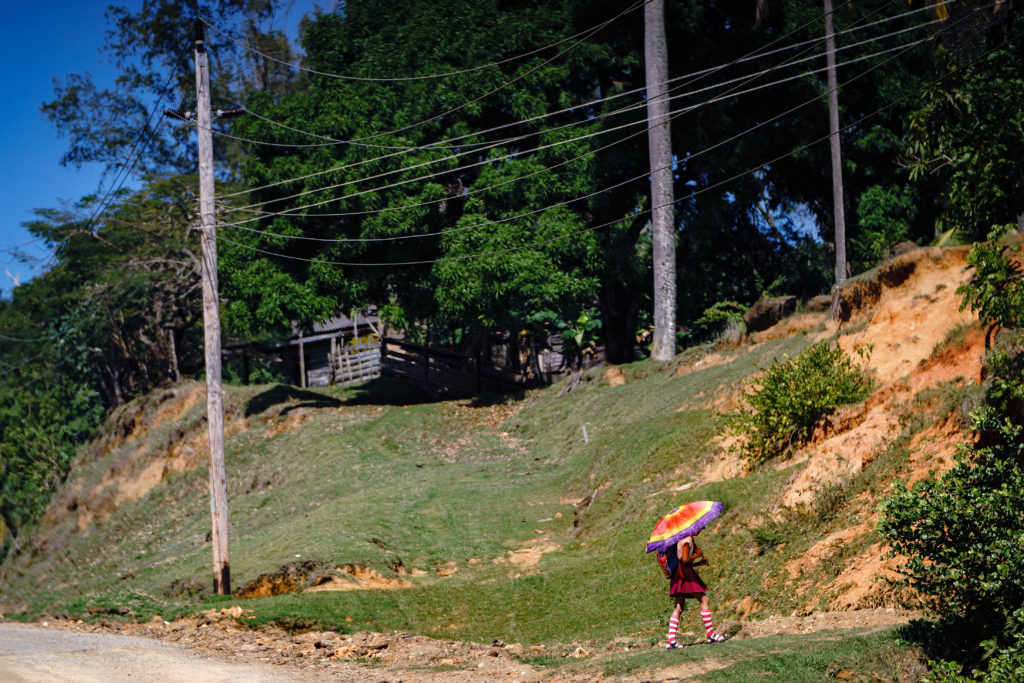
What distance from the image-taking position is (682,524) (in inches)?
444

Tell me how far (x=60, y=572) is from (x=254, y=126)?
16.8 m

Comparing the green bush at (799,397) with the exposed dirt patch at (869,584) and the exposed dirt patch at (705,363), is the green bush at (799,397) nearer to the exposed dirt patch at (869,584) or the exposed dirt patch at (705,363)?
the exposed dirt patch at (869,584)

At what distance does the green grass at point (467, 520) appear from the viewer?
→ 45.5 ft

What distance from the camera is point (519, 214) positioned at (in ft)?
111

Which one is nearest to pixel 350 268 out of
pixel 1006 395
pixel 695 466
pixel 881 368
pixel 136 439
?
pixel 136 439

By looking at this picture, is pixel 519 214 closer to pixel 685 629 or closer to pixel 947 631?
pixel 685 629

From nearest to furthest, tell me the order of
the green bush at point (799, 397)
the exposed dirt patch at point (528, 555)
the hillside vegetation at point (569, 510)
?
the hillside vegetation at point (569, 510) → the green bush at point (799, 397) → the exposed dirt patch at point (528, 555)

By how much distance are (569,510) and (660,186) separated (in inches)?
532

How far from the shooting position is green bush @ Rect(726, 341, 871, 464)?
17016 millimetres

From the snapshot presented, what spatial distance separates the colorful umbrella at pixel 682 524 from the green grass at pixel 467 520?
1.29 meters

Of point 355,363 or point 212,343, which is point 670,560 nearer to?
point 212,343

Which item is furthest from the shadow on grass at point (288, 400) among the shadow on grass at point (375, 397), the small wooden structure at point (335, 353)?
the small wooden structure at point (335, 353)

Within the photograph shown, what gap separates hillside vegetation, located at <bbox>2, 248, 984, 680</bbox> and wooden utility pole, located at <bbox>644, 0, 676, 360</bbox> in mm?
1866

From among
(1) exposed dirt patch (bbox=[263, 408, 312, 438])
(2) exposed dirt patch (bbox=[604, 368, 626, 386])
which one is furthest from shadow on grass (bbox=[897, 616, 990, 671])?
(1) exposed dirt patch (bbox=[263, 408, 312, 438])
